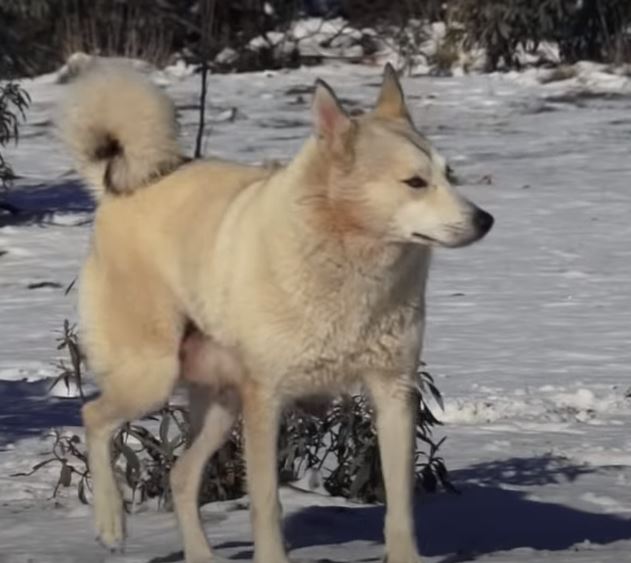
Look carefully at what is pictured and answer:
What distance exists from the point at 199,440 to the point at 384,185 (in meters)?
1.18

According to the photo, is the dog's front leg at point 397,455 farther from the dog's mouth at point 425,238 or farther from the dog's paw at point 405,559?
the dog's mouth at point 425,238

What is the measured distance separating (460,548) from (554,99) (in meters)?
14.2

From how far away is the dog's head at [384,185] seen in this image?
4.89 metres

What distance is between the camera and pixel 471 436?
7797mm

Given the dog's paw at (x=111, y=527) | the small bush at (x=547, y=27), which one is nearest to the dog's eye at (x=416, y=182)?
the dog's paw at (x=111, y=527)

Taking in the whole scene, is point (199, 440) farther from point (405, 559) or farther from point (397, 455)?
point (405, 559)

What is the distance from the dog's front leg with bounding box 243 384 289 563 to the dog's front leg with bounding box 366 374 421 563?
0.27 metres

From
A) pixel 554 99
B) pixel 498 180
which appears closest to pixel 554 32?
pixel 554 99

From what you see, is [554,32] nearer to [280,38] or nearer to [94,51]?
[280,38]

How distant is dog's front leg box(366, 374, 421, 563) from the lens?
5141mm

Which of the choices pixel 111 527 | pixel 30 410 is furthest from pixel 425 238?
pixel 30 410

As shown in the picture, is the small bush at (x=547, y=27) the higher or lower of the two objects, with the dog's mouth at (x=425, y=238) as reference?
lower

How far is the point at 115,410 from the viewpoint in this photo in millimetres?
5559

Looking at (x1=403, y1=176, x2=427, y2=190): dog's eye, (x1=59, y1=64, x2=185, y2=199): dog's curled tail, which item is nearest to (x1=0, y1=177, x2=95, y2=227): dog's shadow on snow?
(x1=59, y1=64, x2=185, y2=199): dog's curled tail
